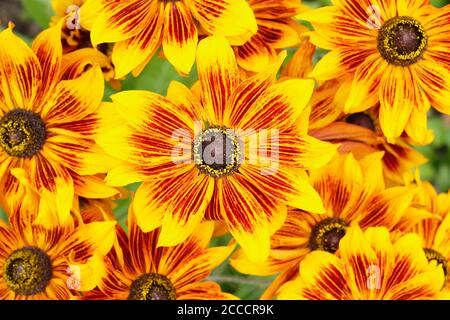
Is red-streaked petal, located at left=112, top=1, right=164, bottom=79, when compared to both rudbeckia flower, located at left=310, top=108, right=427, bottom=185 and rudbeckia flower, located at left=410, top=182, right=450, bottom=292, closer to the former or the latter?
rudbeckia flower, located at left=310, top=108, right=427, bottom=185

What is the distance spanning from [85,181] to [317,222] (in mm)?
521

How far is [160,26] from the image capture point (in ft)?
5.15

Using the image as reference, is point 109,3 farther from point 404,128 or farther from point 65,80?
point 404,128

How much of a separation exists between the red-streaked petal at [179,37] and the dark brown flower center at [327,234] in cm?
49

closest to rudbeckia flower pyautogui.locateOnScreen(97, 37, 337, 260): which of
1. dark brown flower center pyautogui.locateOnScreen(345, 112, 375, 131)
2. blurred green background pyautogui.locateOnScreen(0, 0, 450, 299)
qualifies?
dark brown flower center pyautogui.locateOnScreen(345, 112, 375, 131)

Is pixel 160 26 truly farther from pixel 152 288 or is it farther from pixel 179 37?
pixel 152 288

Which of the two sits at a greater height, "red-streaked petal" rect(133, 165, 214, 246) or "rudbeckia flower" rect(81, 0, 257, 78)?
"rudbeckia flower" rect(81, 0, 257, 78)

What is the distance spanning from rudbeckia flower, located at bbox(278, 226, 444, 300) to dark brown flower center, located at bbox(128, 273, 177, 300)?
249 millimetres

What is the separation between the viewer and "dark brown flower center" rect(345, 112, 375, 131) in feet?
6.09

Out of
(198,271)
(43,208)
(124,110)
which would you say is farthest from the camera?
(198,271)

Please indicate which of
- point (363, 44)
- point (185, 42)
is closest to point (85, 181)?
point (185, 42)

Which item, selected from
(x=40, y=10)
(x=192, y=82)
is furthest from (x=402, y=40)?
(x=40, y=10)
